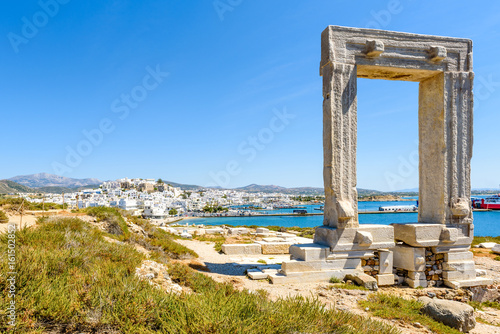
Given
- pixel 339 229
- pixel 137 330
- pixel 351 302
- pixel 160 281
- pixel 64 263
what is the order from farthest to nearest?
1. pixel 339 229
2. pixel 351 302
3. pixel 160 281
4. pixel 64 263
5. pixel 137 330

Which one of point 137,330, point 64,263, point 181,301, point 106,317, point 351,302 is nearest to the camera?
point 137,330

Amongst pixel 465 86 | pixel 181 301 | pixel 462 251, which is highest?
pixel 465 86

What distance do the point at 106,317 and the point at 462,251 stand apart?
28.0ft

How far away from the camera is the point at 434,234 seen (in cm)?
757

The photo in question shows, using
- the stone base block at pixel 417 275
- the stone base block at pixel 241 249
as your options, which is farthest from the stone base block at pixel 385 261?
the stone base block at pixel 241 249

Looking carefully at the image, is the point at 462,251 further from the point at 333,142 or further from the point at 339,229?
the point at 333,142

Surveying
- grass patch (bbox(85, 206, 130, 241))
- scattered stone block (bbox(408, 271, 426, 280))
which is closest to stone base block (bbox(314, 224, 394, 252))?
scattered stone block (bbox(408, 271, 426, 280))

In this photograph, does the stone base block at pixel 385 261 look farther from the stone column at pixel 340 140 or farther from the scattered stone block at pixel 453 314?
the scattered stone block at pixel 453 314

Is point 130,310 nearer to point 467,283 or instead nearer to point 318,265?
point 318,265

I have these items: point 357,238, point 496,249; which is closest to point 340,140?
point 357,238

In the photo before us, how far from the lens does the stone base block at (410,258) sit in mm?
7379

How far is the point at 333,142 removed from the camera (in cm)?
702

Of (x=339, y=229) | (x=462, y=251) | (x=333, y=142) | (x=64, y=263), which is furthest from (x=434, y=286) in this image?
(x=64, y=263)

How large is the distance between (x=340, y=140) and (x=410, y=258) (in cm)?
348
